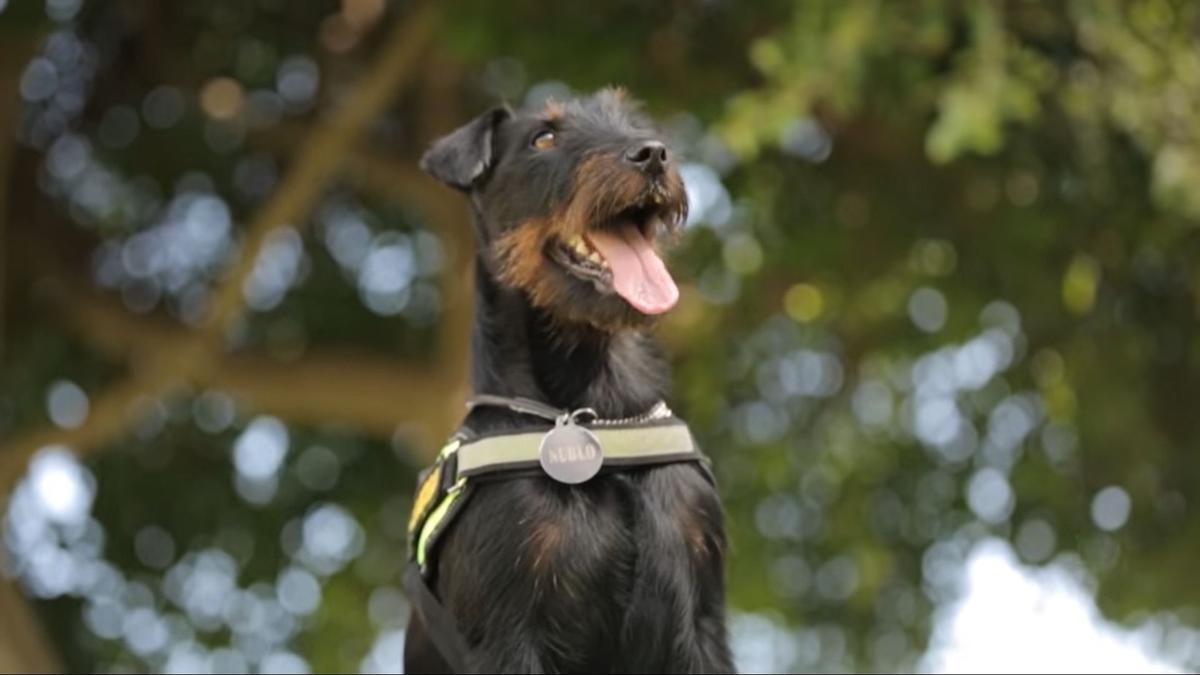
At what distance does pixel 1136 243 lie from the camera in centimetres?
948

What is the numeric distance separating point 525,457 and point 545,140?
0.74m

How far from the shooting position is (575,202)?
405 centimetres

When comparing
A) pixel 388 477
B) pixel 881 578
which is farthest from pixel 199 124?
pixel 881 578

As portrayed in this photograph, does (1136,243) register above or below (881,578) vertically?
above

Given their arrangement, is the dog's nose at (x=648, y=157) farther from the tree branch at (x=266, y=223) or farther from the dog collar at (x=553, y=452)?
the tree branch at (x=266, y=223)

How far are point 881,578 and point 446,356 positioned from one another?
3.90 m

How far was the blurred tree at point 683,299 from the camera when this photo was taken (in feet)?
27.6

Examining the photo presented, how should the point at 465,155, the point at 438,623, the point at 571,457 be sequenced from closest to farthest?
the point at 571,457
the point at 438,623
the point at 465,155

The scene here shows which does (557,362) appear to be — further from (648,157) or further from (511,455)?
(648,157)

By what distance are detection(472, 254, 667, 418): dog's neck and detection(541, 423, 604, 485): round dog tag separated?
209 mm

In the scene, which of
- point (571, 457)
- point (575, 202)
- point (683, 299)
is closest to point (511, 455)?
point (571, 457)

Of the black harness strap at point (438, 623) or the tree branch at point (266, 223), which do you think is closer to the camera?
the black harness strap at point (438, 623)

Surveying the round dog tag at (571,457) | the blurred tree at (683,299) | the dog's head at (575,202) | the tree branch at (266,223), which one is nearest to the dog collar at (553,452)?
the round dog tag at (571,457)

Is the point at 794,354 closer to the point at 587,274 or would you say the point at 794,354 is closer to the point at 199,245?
the point at 199,245
